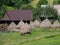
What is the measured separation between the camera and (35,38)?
3841cm

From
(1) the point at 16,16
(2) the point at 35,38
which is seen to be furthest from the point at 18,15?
(2) the point at 35,38

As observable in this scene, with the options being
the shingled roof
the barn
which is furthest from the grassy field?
the shingled roof

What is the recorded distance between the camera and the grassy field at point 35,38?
34.5 metres

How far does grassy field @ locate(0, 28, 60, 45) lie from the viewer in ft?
113

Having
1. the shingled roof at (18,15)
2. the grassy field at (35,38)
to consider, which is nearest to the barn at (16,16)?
the shingled roof at (18,15)

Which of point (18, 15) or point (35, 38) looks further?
point (18, 15)

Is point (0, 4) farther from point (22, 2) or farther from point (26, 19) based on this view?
point (26, 19)

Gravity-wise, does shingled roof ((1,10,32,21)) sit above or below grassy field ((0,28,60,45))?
below

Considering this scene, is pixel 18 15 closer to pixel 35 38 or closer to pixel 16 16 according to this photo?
pixel 16 16

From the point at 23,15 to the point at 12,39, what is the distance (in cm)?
3405

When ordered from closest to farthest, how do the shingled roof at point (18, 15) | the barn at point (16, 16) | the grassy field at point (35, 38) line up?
1. the grassy field at point (35, 38)
2. the barn at point (16, 16)
3. the shingled roof at point (18, 15)

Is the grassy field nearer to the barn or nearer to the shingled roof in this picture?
Answer: the barn

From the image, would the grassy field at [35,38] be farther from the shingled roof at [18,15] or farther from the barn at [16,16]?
the shingled roof at [18,15]

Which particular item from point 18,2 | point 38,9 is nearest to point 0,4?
point 18,2
